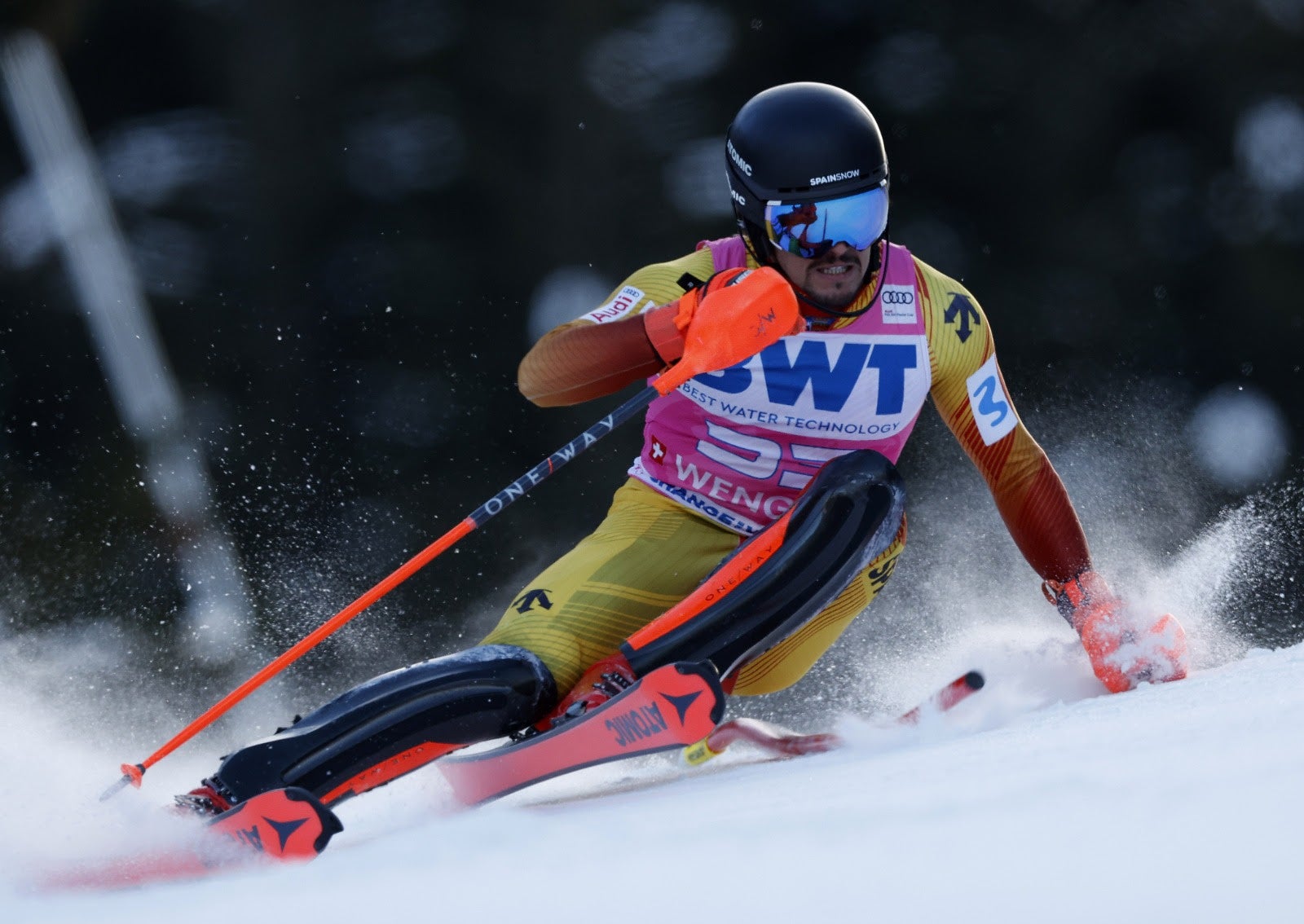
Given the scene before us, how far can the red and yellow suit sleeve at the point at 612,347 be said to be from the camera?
6.97 feet

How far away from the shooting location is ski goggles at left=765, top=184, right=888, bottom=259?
219 centimetres

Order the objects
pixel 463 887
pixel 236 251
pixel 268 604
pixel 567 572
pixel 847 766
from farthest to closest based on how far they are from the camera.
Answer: pixel 268 604
pixel 236 251
pixel 567 572
pixel 847 766
pixel 463 887

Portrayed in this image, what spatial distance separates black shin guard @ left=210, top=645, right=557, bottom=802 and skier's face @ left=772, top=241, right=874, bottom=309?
0.79m

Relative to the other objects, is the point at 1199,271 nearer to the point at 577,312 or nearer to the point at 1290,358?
the point at 1290,358

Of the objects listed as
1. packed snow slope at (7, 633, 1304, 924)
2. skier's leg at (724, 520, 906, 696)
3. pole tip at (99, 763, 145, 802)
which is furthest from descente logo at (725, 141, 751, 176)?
pole tip at (99, 763, 145, 802)

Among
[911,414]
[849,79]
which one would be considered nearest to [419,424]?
[849,79]

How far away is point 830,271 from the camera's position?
7.39 ft

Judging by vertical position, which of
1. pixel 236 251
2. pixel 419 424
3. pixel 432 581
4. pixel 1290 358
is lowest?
pixel 432 581

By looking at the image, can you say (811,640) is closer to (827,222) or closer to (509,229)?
A: (827,222)

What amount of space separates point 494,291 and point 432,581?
97cm

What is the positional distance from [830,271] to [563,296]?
174 cm

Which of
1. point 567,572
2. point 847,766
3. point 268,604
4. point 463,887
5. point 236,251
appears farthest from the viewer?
point 268,604

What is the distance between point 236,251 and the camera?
3742 millimetres

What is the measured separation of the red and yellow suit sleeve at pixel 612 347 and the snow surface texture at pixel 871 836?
26.0 inches
